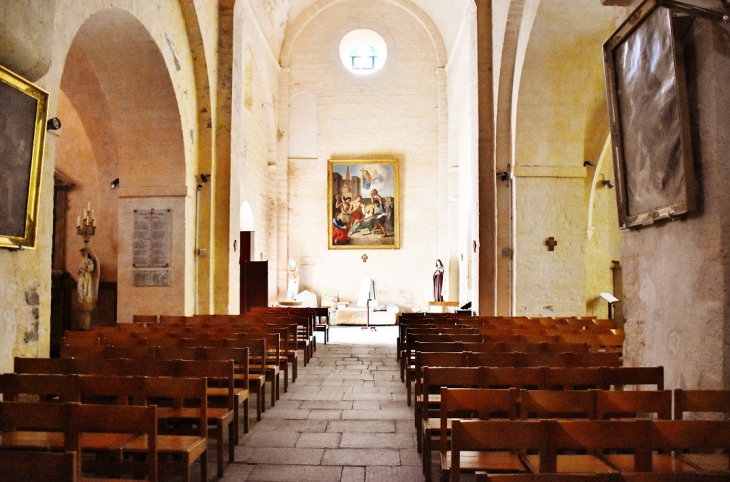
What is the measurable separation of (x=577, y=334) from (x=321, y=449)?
10.5 feet

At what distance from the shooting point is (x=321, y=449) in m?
4.18

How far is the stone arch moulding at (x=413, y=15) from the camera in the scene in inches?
678

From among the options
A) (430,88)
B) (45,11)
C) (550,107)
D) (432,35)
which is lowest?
(45,11)

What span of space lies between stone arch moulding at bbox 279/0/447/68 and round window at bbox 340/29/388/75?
3.62 feet

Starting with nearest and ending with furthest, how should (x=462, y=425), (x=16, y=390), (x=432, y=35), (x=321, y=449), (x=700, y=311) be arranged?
(x=462, y=425)
(x=16, y=390)
(x=700, y=311)
(x=321, y=449)
(x=432, y=35)

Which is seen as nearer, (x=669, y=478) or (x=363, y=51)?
(x=669, y=478)

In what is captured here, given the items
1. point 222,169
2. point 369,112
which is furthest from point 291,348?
point 369,112

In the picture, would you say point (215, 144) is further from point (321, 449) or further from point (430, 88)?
point (430, 88)

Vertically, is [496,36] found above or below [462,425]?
above

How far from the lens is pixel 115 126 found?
353 inches

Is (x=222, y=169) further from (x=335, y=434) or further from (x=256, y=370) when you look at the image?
(x=335, y=434)

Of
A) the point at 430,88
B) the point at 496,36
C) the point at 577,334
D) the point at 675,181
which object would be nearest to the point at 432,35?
the point at 430,88

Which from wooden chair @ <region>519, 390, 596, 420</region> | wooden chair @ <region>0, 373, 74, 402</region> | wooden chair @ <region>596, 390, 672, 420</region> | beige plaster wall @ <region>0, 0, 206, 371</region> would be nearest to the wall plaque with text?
beige plaster wall @ <region>0, 0, 206, 371</region>

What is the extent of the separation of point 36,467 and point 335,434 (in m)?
2.76
